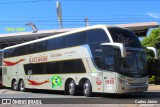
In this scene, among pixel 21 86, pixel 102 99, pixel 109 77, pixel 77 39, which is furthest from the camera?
pixel 21 86

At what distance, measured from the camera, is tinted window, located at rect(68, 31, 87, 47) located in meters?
21.6

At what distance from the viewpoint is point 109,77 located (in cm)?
1975

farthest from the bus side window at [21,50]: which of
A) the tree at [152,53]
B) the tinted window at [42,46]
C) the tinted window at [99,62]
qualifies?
the tree at [152,53]

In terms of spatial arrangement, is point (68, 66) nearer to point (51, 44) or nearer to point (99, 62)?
point (51, 44)

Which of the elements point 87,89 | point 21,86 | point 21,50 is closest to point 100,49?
point 87,89

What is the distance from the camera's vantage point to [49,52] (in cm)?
2512

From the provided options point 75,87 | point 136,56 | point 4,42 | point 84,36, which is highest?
point 4,42

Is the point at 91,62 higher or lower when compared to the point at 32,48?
lower

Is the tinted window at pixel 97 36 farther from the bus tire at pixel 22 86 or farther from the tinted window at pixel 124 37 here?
the bus tire at pixel 22 86

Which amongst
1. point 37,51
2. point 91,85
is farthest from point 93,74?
point 37,51

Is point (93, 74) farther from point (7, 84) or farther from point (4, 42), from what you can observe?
point (4, 42)

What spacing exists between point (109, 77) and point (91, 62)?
1778 millimetres

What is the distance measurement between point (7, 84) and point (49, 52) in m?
8.89

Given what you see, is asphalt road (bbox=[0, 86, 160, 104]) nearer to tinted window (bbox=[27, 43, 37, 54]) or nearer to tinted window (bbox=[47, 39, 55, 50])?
tinted window (bbox=[47, 39, 55, 50])
